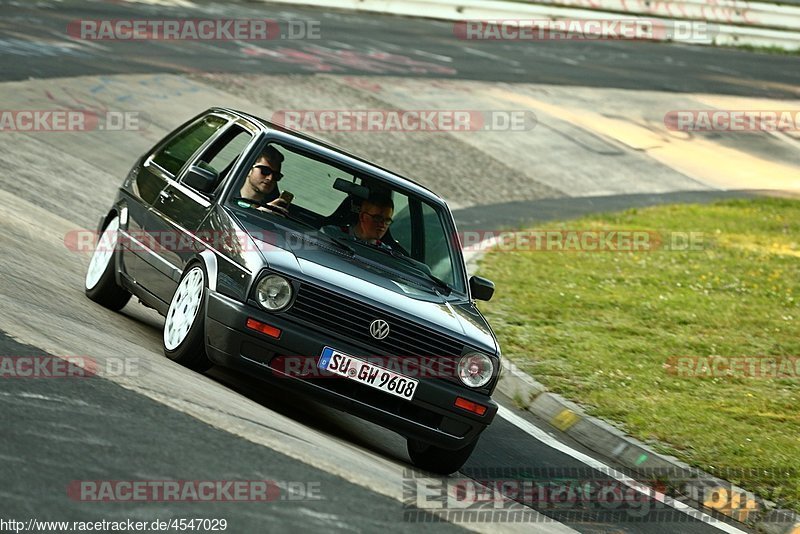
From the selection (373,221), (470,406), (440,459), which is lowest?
(440,459)

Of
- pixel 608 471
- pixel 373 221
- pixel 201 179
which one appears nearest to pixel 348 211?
pixel 373 221

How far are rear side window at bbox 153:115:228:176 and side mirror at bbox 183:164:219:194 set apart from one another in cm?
78

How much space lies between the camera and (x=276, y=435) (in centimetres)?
664

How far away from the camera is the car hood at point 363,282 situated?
736 cm

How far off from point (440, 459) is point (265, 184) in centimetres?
212

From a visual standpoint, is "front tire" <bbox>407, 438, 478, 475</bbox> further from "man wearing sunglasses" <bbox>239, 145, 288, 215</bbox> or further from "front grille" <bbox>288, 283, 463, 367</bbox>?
"man wearing sunglasses" <bbox>239, 145, 288, 215</bbox>

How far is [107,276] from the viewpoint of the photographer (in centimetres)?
950

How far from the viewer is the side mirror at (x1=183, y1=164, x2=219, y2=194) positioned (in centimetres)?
836

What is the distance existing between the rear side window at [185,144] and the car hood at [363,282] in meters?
1.63

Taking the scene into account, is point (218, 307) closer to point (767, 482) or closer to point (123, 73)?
point (767, 482)

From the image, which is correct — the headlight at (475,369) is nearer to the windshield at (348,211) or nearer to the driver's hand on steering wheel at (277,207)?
the windshield at (348,211)

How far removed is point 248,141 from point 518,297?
17.4 ft

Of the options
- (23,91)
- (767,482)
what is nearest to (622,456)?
(767,482)

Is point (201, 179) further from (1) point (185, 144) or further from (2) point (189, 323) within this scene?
(1) point (185, 144)
